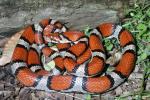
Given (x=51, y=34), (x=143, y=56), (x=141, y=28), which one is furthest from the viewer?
(x=51, y=34)

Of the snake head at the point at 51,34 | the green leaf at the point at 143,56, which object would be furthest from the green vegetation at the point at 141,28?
the snake head at the point at 51,34

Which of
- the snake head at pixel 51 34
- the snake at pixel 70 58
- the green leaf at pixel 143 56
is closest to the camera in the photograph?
the snake at pixel 70 58

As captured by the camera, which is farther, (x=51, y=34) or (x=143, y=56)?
(x=51, y=34)

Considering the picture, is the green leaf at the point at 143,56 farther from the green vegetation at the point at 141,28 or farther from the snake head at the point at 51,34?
the snake head at the point at 51,34

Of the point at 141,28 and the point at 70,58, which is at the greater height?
the point at 141,28

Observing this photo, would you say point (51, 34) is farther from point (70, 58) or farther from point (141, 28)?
point (141, 28)

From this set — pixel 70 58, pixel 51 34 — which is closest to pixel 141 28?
pixel 70 58

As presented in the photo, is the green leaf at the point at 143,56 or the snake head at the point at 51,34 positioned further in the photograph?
the snake head at the point at 51,34

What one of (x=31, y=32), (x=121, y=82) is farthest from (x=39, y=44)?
(x=121, y=82)
